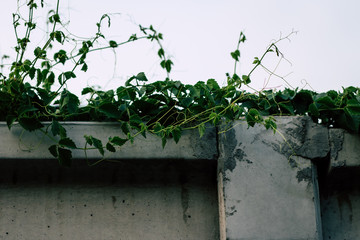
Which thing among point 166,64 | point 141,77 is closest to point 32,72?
point 141,77

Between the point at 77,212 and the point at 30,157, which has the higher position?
the point at 30,157

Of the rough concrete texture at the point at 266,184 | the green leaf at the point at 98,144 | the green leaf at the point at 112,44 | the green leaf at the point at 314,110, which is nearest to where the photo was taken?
the green leaf at the point at 98,144

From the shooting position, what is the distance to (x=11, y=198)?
6.31 ft

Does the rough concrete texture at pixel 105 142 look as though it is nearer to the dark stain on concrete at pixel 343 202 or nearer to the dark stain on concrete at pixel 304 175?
the dark stain on concrete at pixel 304 175

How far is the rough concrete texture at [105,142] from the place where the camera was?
1836mm

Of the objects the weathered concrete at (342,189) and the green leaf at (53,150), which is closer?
the green leaf at (53,150)

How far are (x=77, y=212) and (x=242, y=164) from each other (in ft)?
2.78

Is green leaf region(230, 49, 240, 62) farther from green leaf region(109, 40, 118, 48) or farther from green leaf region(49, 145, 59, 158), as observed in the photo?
green leaf region(49, 145, 59, 158)

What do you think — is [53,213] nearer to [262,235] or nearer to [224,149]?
[224,149]

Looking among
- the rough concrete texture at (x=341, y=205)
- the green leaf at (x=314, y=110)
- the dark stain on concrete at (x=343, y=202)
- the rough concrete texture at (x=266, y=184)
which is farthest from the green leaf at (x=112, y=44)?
the dark stain on concrete at (x=343, y=202)

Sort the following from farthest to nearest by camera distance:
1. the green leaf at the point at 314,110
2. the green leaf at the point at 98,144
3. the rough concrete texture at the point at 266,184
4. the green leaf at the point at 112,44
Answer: the green leaf at the point at 112,44 → the green leaf at the point at 314,110 → the rough concrete texture at the point at 266,184 → the green leaf at the point at 98,144

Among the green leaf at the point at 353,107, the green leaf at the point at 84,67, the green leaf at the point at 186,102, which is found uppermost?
the green leaf at the point at 84,67

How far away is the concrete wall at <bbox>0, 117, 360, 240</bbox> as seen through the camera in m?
1.84

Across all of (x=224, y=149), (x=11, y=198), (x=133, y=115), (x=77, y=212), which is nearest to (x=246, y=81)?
(x=224, y=149)
